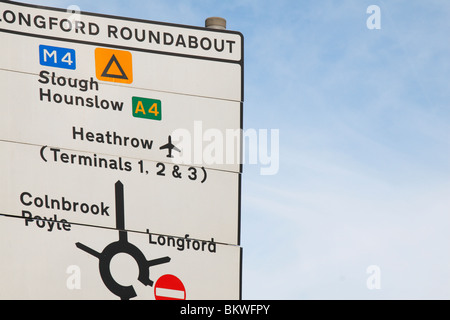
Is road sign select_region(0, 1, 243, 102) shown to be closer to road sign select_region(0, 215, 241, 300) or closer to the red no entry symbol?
road sign select_region(0, 215, 241, 300)

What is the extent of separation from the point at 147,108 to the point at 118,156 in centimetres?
39

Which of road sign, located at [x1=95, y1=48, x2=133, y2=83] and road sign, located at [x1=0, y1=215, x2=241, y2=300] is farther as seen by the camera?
road sign, located at [x1=95, y1=48, x2=133, y2=83]

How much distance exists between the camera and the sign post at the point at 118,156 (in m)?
4.05

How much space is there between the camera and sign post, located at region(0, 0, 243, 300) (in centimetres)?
405

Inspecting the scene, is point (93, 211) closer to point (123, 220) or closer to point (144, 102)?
point (123, 220)

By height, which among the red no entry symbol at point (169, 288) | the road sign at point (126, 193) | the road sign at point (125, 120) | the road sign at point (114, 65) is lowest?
the red no entry symbol at point (169, 288)

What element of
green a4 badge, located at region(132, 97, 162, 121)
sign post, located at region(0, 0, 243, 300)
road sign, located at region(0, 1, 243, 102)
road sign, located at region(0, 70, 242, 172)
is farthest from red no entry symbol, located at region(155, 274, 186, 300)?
road sign, located at region(0, 1, 243, 102)

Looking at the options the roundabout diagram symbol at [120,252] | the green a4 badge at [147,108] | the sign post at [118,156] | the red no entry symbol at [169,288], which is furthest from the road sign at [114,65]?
the red no entry symbol at [169,288]

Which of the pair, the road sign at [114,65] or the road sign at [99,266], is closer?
the road sign at [99,266]

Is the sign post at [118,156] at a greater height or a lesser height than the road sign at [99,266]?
greater

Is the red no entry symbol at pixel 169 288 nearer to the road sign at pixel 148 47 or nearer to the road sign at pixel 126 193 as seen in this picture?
the road sign at pixel 126 193

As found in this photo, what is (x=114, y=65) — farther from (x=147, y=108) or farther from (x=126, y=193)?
(x=126, y=193)
